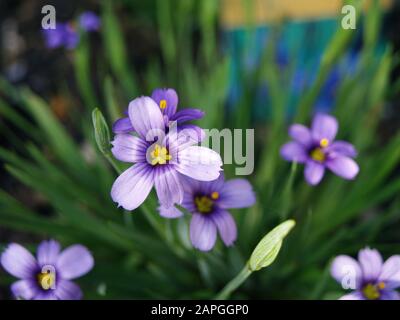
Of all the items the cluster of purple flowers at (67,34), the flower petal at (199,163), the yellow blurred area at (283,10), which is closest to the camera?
the flower petal at (199,163)

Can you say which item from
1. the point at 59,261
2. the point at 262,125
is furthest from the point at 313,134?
the point at 262,125

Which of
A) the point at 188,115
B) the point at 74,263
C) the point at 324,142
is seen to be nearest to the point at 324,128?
the point at 324,142

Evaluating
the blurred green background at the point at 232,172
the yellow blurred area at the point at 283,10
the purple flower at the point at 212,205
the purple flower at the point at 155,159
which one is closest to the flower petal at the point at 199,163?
the purple flower at the point at 155,159

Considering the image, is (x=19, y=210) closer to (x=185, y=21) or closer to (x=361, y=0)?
(x=185, y=21)

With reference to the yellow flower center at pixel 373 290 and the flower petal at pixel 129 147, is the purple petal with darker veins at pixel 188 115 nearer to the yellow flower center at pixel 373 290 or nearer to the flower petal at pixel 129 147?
the flower petal at pixel 129 147

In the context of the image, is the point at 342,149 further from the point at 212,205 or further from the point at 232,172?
the point at 232,172

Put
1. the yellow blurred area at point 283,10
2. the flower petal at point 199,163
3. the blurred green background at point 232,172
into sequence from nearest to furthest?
the flower petal at point 199,163, the blurred green background at point 232,172, the yellow blurred area at point 283,10

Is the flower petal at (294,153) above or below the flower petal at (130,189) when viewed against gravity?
above
